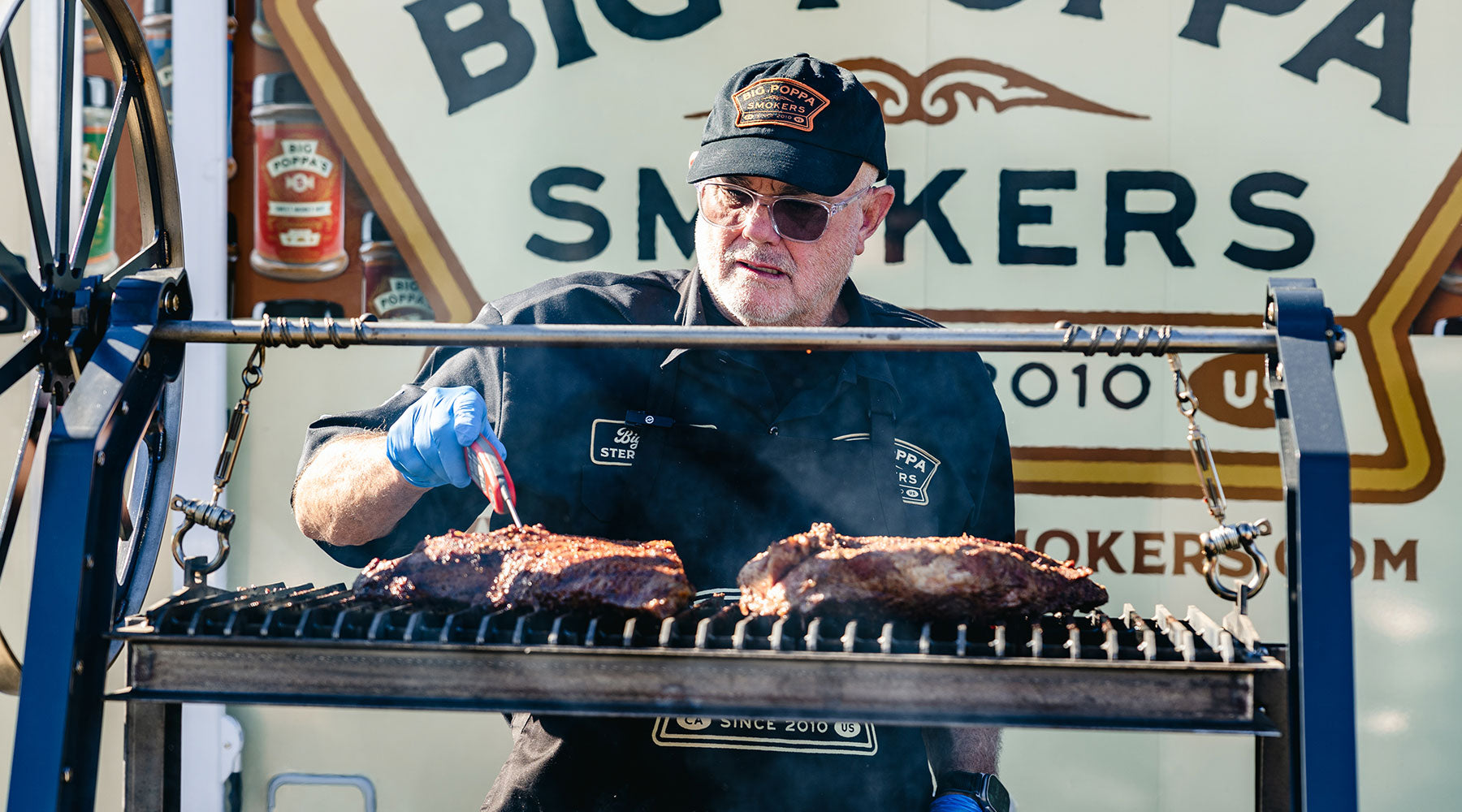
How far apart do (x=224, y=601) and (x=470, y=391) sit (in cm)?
52

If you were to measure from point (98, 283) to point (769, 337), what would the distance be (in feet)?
3.67

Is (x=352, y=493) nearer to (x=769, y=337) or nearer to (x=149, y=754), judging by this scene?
(x=149, y=754)

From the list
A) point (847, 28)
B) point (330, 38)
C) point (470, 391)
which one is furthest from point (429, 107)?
point (470, 391)

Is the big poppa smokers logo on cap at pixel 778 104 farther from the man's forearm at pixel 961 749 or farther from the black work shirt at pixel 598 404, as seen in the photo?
the man's forearm at pixel 961 749

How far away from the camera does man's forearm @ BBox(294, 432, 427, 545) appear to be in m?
2.17

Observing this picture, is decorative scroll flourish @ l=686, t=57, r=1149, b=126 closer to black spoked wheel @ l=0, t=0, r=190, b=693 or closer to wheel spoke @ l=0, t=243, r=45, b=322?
black spoked wheel @ l=0, t=0, r=190, b=693

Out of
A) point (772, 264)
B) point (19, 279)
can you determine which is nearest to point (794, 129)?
point (772, 264)

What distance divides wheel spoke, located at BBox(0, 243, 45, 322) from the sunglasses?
1266 mm

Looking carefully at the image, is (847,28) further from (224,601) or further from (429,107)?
(224,601)

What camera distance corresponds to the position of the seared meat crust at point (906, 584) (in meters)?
1.78

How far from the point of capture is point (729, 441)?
243 cm

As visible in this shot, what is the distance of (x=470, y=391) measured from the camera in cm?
199

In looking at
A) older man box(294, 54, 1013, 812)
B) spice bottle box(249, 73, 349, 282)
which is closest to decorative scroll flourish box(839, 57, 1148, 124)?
older man box(294, 54, 1013, 812)

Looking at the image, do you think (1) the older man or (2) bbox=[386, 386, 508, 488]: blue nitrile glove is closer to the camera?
(2) bbox=[386, 386, 508, 488]: blue nitrile glove
